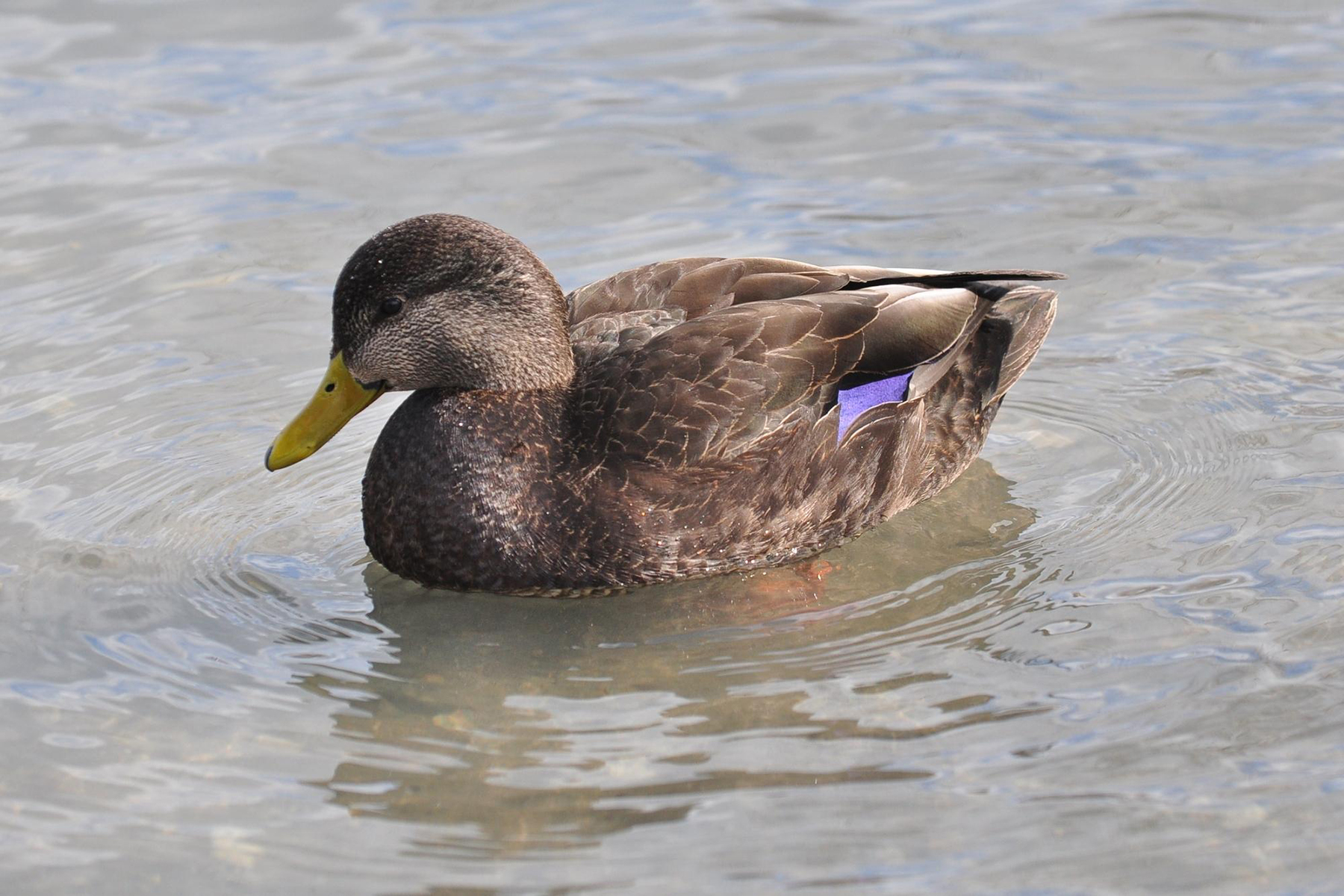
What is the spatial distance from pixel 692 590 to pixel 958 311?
1.64 metres

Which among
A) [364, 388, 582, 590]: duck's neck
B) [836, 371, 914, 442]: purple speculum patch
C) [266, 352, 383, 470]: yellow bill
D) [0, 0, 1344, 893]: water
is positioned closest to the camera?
[0, 0, 1344, 893]: water

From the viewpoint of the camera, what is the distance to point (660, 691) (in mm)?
5875

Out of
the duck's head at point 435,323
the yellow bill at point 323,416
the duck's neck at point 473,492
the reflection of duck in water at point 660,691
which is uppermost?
the duck's head at point 435,323

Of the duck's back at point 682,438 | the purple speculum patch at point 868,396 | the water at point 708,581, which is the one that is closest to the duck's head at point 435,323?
the duck's back at point 682,438

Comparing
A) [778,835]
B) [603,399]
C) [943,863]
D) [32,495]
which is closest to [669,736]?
[778,835]

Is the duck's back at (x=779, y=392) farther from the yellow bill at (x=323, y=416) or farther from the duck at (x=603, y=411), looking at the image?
the yellow bill at (x=323, y=416)

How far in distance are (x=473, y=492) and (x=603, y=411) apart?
577 mm

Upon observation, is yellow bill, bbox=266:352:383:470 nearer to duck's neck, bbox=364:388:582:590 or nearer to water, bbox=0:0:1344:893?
duck's neck, bbox=364:388:582:590

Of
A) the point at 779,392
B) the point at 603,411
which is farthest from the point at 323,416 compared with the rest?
the point at 779,392

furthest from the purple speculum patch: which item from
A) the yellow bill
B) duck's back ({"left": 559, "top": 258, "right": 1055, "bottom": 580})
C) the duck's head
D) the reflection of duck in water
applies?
the yellow bill

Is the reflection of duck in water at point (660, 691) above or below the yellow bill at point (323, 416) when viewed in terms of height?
below

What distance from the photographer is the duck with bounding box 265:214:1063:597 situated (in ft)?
21.2

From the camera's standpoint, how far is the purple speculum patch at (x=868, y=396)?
6.89 metres

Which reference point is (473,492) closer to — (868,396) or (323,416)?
(323,416)
